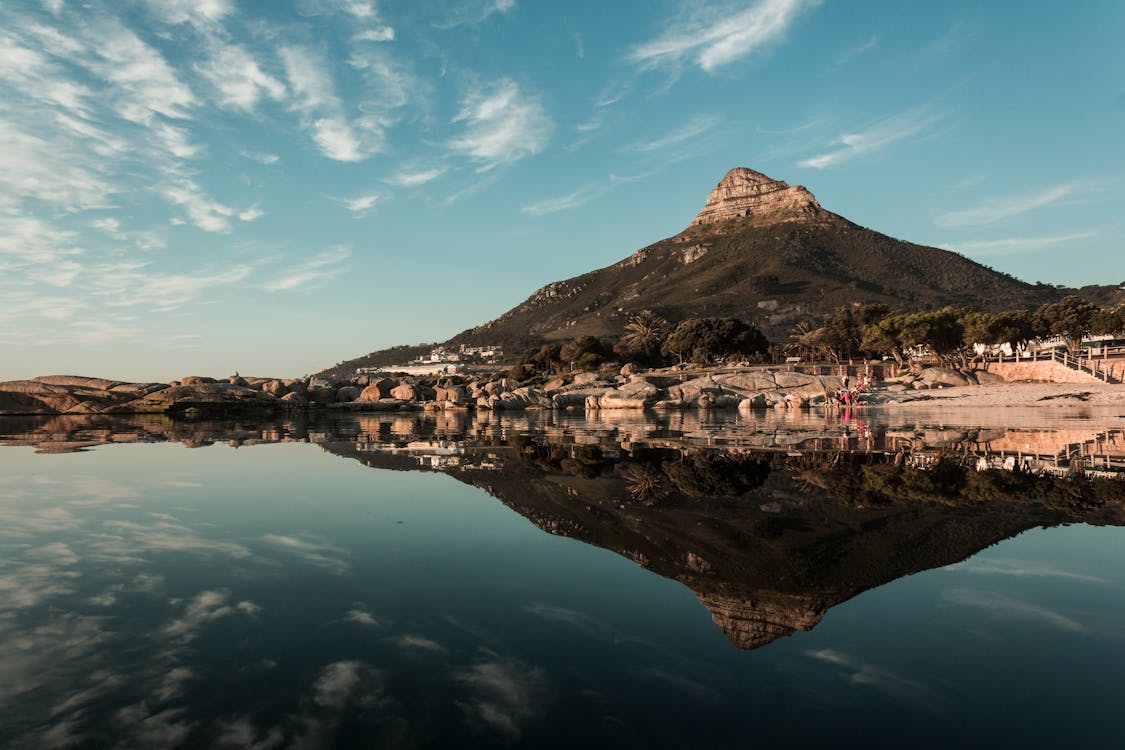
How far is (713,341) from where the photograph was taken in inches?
3435

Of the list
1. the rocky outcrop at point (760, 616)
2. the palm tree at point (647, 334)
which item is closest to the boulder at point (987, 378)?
the palm tree at point (647, 334)

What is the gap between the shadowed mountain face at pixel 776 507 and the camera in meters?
5.70

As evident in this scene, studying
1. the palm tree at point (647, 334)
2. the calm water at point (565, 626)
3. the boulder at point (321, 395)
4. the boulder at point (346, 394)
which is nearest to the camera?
the calm water at point (565, 626)

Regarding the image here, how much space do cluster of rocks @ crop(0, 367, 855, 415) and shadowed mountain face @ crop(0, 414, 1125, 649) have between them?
110 ft

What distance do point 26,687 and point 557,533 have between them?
5.21m

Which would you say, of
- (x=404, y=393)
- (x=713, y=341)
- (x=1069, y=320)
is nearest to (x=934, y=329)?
(x=1069, y=320)

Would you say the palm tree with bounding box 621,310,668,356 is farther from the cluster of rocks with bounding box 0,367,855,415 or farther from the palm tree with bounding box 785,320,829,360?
the cluster of rocks with bounding box 0,367,855,415

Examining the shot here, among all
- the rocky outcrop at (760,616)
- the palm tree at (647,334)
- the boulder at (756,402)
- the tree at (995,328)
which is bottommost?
the rocky outcrop at (760,616)

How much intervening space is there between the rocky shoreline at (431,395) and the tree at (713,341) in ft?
62.5

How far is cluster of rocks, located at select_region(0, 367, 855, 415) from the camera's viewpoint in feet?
154

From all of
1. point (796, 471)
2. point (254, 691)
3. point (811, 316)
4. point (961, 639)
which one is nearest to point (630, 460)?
point (796, 471)

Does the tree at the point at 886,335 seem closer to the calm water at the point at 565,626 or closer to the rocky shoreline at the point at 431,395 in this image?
the rocky shoreline at the point at 431,395

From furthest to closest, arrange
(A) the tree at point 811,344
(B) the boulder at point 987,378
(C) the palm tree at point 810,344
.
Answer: (C) the palm tree at point 810,344
(A) the tree at point 811,344
(B) the boulder at point 987,378

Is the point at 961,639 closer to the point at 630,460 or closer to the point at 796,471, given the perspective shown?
the point at 796,471
